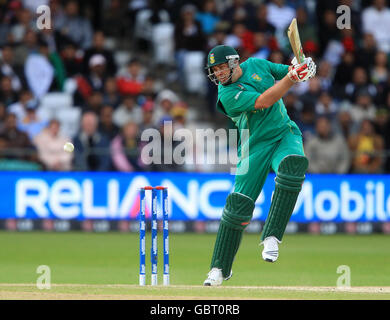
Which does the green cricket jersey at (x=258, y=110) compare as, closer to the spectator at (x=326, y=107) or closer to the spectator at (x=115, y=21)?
the spectator at (x=326, y=107)

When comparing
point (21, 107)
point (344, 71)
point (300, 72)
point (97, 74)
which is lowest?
point (300, 72)

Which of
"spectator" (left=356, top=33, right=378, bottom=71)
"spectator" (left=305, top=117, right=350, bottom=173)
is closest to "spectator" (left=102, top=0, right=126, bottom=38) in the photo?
"spectator" (left=356, top=33, right=378, bottom=71)

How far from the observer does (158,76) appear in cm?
1867

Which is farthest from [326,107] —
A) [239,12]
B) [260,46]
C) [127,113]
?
[127,113]

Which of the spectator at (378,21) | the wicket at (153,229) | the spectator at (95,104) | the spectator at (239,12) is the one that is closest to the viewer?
the wicket at (153,229)

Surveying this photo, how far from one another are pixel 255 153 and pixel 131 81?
339 inches

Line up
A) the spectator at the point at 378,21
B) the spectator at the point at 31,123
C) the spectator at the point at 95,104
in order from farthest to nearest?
the spectator at the point at 378,21
the spectator at the point at 95,104
the spectator at the point at 31,123

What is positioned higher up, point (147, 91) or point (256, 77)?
point (147, 91)

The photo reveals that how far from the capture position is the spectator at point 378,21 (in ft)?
62.2

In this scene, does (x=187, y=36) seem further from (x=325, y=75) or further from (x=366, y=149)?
(x=366, y=149)

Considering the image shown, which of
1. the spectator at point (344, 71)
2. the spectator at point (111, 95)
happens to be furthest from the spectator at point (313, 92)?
the spectator at point (111, 95)

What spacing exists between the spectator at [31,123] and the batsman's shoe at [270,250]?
8.40m

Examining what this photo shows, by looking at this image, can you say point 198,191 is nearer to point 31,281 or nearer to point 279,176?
point 31,281

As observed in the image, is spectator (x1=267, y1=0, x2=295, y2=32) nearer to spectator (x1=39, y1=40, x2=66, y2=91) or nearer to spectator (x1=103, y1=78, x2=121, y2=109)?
spectator (x1=103, y1=78, x2=121, y2=109)
